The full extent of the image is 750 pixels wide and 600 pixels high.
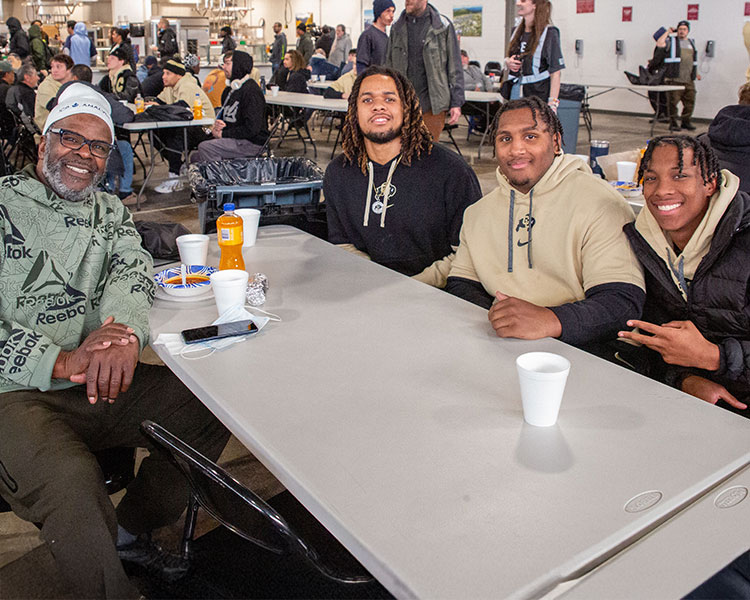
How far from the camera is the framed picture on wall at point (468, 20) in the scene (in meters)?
14.1

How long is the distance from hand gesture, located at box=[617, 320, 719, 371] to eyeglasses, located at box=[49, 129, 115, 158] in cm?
147

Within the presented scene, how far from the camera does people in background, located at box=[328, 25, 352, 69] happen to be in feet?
41.5

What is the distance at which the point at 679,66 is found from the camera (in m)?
10.7

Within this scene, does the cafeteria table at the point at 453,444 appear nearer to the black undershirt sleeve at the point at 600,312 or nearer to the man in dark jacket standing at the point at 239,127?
the black undershirt sleeve at the point at 600,312

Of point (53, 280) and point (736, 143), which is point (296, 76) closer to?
point (736, 143)

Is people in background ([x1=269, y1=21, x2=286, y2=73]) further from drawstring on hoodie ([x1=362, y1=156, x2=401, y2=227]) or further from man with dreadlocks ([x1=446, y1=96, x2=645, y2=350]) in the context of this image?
man with dreadlocks ([x1=446, y1=96, x2=645, y2=350])

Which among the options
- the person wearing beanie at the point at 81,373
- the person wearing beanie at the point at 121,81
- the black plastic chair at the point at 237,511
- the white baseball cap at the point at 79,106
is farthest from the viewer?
the person wearing beanie at the point at 121,81

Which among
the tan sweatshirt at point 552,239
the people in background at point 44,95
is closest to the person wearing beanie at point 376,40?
the people in background at point 44,95

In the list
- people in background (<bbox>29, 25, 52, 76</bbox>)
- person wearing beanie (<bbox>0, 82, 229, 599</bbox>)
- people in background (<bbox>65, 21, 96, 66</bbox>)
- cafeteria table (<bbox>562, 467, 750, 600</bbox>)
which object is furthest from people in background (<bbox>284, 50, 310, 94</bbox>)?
cafeteria table (<bbox>562, 467, 750, 600</bbox>)

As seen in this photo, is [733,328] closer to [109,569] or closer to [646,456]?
[646,456]

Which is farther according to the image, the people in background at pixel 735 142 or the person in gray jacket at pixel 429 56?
the person in gray jacket at pixel 429 56

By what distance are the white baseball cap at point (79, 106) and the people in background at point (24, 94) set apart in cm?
523

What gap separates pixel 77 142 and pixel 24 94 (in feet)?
18.4

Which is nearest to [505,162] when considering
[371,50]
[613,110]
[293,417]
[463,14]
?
[293,417]
